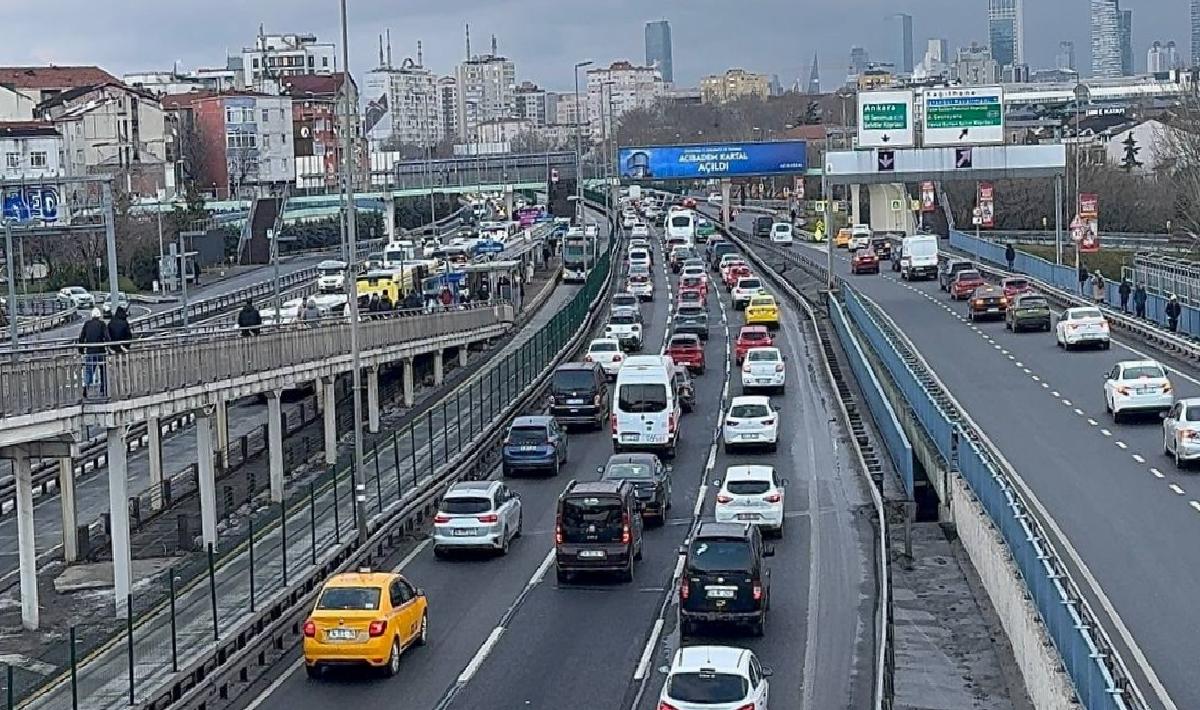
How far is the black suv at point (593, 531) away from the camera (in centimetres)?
3092

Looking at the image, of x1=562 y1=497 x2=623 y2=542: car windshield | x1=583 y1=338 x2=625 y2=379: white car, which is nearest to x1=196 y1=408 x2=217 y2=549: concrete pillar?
x1=562 y1=497 x2=623 y2=542: car windshield

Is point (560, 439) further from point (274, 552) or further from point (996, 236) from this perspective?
point (996, 236)

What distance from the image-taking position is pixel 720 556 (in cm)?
2667

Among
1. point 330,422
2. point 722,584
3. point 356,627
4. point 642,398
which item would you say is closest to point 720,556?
point 722,584

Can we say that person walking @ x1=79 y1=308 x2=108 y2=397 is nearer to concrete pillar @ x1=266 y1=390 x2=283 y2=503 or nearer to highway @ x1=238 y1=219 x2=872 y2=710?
highway @ x1=238 y1=219 x2=872 y2=710

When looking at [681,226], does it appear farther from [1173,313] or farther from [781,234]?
[1173,313]

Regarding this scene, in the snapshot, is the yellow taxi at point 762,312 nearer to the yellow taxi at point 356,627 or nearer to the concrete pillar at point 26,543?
the concrete pillar at point 26,543

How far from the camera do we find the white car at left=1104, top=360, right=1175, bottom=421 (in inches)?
1603

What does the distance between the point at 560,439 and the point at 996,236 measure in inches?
3170

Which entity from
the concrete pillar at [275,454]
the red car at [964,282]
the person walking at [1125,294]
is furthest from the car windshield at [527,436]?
the red car at [964,282]

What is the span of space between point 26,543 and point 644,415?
16.3 meters

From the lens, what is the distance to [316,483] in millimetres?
33000

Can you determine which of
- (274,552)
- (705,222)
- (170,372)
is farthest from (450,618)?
(705,222)

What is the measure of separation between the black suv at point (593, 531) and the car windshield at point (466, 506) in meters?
2.90
